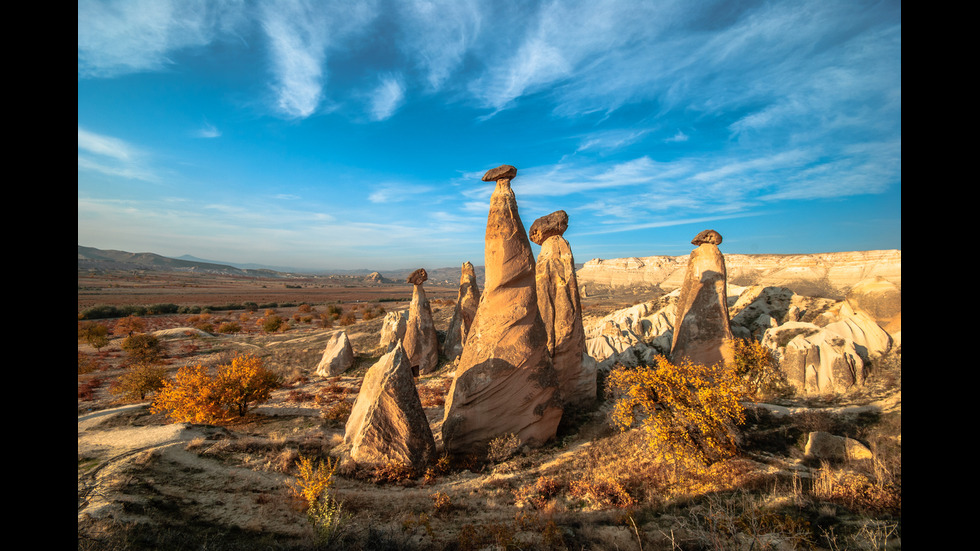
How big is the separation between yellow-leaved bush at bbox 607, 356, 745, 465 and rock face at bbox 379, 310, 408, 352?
13.5 meters

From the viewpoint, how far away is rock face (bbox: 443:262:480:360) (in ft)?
60.6

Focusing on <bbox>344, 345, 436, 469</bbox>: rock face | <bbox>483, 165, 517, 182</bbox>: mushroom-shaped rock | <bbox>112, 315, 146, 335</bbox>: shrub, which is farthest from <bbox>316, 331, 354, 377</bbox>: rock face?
<bbox>112, 315, 146, 335</bbox>: shrub

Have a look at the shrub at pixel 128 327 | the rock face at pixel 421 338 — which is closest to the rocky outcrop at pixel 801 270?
the rock face at pixel 421 338

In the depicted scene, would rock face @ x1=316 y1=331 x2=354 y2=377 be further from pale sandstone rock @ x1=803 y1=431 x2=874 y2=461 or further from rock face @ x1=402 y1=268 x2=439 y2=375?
pale sandstone rock @ x1=803 y1=431 x2=874 y2=461

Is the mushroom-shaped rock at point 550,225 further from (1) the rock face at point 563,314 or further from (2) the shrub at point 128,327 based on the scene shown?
(2) the shrub at point 128,327

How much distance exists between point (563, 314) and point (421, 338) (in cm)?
828

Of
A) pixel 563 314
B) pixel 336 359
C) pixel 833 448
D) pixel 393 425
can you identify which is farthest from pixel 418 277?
pixel 833 448

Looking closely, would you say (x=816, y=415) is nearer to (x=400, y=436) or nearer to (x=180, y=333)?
(x=400, y=436)

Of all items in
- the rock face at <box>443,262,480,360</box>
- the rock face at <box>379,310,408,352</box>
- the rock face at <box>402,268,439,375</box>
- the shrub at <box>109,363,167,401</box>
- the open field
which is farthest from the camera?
the rock face at <box>379,310,408,352</box>

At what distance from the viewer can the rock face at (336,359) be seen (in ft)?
57.4
